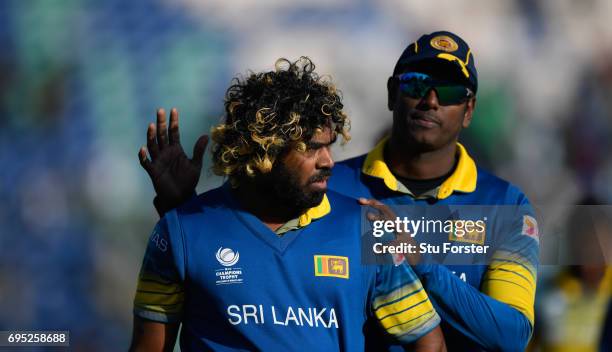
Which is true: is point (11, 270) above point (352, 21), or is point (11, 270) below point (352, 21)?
below

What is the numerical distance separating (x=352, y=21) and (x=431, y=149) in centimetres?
125

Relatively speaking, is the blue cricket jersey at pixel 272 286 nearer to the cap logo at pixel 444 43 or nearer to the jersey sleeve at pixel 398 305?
the jersey sleeve at pixel 398 305

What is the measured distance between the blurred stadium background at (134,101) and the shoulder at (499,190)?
99 centimetres

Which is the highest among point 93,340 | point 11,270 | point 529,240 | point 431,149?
point 431,149

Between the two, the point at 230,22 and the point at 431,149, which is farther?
the point at 230,22

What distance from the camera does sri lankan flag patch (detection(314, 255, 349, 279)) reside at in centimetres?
240

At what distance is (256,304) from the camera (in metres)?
2.39

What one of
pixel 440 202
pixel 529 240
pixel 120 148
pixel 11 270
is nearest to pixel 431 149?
pixel 440 202

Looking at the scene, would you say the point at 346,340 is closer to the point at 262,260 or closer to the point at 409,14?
the point at 262,260

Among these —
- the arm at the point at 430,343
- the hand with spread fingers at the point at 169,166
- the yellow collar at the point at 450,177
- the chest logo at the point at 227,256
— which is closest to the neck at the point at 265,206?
the chest logo at the point at 227,256

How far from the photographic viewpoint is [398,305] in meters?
2.39

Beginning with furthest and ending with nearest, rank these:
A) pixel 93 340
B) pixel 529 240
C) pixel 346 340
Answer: pixel 93 340, pixel 529 240, pixel 346 340

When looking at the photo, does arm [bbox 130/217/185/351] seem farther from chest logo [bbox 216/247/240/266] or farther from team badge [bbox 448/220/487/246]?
team badge [bbox 448/220/487/246]

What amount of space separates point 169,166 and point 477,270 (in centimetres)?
105
